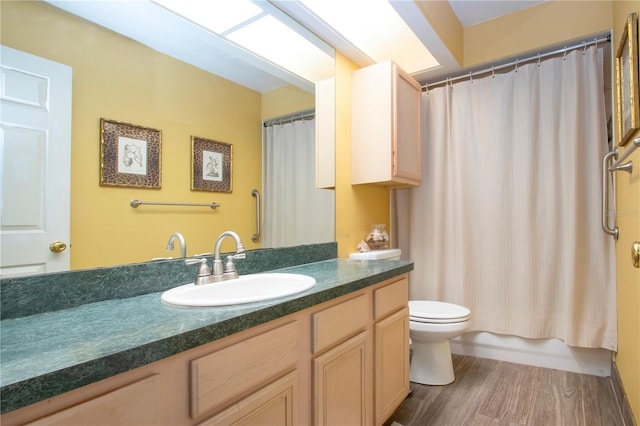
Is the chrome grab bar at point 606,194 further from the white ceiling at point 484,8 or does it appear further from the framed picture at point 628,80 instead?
the white ceiling at point 484,8

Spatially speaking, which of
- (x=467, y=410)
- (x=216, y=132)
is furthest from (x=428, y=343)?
(x=216, y=132)

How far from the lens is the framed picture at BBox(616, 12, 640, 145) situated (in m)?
1.31

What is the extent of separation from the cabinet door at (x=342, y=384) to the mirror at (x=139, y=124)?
632mm

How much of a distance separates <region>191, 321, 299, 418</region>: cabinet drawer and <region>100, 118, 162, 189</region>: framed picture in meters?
0.71

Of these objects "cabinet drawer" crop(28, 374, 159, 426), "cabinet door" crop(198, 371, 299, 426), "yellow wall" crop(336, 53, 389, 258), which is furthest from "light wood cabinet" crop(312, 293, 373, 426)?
"yellow wall" crop(336, 53, 389, 258)

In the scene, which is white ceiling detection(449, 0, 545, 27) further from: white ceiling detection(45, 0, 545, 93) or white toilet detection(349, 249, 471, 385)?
white toilet detection(349, 249, 471, 385)

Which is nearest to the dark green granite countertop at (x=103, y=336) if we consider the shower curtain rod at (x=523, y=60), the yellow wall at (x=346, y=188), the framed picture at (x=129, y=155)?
the framed picture at (x=129, y=155)

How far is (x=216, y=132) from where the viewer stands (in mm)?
1448

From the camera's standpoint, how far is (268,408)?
36.8 inches

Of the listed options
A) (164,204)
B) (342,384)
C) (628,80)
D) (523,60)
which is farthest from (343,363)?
(523,60)

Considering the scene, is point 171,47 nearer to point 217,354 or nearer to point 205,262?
point 205,262

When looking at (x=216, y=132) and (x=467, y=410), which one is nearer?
(x=216, y=132)

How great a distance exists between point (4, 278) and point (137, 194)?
43 centimetres

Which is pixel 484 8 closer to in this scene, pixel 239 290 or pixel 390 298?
pixel 390 298
